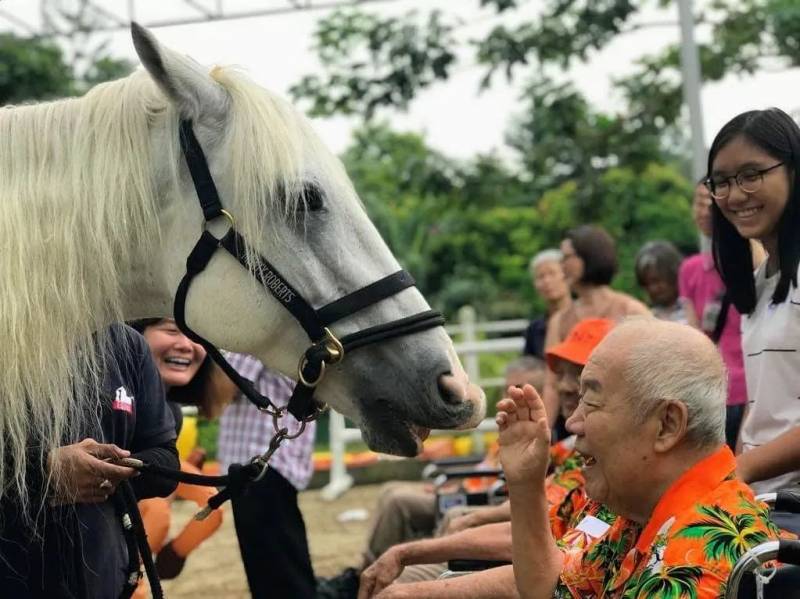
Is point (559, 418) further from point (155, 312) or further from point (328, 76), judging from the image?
point (328, 76)

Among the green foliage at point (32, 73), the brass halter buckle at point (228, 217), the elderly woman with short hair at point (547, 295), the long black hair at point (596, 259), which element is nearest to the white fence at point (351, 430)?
the elderly woman with short hair at point (547, 295)

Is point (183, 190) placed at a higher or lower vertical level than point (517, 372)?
higher

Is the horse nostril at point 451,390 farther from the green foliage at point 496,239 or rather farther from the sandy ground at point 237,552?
the green foliage at point 496,239

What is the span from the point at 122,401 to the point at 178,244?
38 cm

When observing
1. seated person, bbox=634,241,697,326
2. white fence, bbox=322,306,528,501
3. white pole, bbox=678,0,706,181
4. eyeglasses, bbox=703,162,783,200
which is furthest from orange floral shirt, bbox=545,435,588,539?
white fence, bbox=322,306,528,501

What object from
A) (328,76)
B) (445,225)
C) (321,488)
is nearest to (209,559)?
(321,488)

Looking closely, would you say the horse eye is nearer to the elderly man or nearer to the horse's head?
the horse's head

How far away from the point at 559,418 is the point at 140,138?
2.76 metres

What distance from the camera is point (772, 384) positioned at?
2.65m

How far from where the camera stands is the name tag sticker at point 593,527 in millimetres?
2490

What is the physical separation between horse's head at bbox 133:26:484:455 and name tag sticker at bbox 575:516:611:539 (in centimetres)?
49

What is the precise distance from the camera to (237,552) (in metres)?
7.71

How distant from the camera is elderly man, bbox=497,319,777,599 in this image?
1830 mm

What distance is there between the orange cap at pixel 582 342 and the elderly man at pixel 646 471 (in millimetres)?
1285
